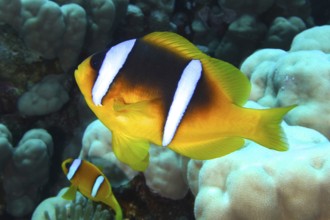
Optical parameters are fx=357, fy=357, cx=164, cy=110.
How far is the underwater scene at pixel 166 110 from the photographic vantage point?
3.63ft

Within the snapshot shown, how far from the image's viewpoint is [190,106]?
1.10 meters

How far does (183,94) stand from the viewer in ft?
3.61

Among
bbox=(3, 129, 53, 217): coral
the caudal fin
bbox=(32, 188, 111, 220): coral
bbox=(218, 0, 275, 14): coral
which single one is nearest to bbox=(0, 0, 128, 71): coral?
bbox=(3, 129, 53, 217): coral

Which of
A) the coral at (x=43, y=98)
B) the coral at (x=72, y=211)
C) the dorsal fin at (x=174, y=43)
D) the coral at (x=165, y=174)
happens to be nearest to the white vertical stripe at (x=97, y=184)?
the coral at (x=72, y=211)

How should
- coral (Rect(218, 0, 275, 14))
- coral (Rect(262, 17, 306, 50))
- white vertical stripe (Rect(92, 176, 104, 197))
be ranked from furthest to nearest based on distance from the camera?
coral (Rect(218, 0, 275, 14)), coral (Rect(262, 17, 306, 50)), white vertical stripe (Rect(92, 176, 104, 197))

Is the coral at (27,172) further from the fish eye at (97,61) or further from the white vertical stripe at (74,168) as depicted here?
the fish eye at (97,61)

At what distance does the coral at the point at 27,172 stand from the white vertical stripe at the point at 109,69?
2918mm

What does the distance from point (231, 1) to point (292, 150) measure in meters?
3.89

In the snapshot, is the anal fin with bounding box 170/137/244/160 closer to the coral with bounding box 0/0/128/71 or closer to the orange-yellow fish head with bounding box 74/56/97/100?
the orange-yellow fish head with bounding box 74/56/97/100

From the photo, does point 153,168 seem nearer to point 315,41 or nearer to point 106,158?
point 106,158

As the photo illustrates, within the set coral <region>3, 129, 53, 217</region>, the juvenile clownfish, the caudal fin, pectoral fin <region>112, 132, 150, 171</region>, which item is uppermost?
the caudal fin

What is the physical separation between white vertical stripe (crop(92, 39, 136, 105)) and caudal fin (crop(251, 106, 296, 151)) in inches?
17.8

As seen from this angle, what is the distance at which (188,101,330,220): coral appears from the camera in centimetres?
188

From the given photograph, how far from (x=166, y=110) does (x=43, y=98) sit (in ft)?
11.2
